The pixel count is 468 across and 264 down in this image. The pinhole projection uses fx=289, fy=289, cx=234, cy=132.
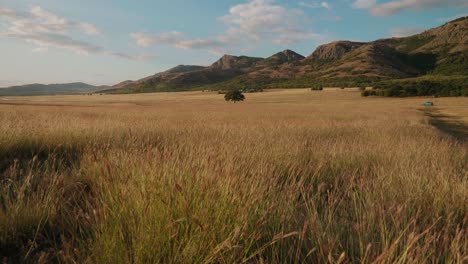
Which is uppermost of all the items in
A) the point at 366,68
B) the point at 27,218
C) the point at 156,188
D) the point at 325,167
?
the point at 366,68

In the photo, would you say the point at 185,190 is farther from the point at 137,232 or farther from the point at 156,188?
the point at 137,232

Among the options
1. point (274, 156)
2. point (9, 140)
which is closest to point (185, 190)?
point (274, 156)

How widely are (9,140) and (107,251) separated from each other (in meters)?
6.07

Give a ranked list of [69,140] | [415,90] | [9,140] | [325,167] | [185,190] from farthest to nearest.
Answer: [415,90], [69,140], [9,140], [325,167], [185,190]

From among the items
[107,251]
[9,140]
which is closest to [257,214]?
[107,251]

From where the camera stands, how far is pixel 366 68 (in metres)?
189

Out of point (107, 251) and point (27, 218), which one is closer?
point (107, 251)

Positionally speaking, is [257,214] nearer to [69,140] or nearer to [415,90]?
[69,140]

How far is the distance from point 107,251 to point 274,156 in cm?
434

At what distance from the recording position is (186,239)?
2031 millimetres

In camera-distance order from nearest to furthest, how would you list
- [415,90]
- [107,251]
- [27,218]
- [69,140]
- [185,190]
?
[107,251] < [185,190] < [27,218] < [69,140] < [415,90]

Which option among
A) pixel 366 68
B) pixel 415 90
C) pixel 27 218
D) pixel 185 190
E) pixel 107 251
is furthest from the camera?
pixel 366 68

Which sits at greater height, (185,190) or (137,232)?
(185,190)

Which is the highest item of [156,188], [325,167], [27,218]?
[156,188]
